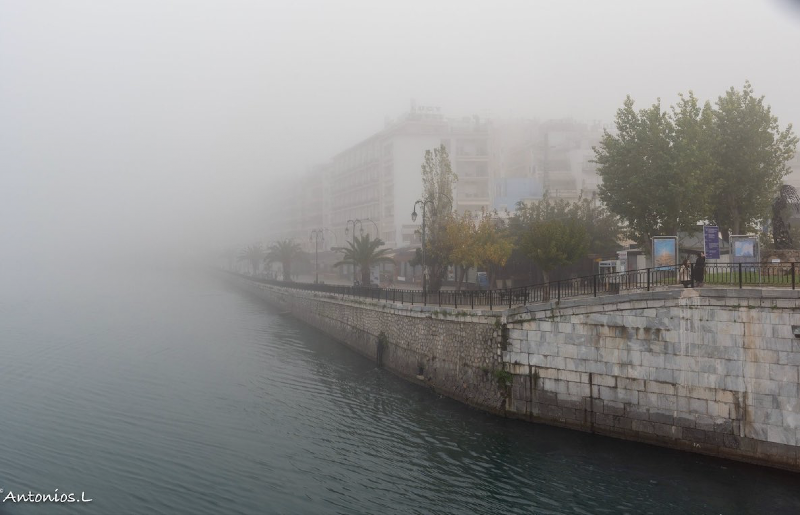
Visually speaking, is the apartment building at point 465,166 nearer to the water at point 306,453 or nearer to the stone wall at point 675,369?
the water at point 306,453

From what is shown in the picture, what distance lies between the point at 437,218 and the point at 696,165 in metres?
19.6

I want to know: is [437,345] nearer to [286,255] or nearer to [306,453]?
[306,453]

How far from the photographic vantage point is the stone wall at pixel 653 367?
59.3ft

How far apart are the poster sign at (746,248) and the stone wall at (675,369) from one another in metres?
6.60

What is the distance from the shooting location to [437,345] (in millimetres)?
30438

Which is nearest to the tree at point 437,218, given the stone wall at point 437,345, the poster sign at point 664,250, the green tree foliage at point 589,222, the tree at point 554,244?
the green tree foliage at point 589,222

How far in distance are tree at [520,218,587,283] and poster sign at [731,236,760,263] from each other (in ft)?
27.0

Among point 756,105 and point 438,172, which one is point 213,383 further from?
point 756,105

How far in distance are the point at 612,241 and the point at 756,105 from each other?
15.1m

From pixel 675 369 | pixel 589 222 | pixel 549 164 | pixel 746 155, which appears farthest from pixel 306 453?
pixel 549 164

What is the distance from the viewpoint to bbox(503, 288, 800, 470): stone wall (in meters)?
18.0

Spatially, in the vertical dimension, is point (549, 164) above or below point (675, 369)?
above

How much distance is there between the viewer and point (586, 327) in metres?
22.3

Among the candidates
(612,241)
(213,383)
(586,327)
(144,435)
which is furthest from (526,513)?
(612,241)
